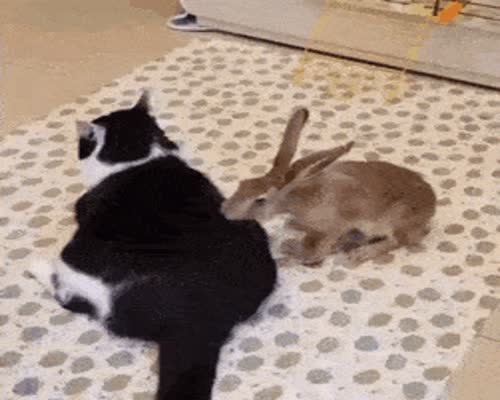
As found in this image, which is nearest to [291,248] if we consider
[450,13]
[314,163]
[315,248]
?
[315,248]

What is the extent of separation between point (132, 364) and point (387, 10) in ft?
4.81

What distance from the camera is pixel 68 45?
8.81 ft

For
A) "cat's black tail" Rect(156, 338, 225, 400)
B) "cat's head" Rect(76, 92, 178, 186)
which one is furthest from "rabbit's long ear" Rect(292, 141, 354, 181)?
"cat's black tail" Rect(156, 338, 225, 400)

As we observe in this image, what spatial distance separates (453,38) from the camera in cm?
233

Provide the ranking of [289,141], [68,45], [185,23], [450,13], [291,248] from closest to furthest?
1. [289,141]
2. [291,248]
3. [450,13]
4. [68,45]
5. [185,23]

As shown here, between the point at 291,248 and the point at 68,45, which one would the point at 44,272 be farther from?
the point at 68,45

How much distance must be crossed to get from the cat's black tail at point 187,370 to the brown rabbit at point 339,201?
12.0 inches

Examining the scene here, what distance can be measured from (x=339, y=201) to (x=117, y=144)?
429mm


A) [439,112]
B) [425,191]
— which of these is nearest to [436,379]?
[425,191]

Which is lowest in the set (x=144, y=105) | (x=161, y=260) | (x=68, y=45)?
(x=68, y=45)

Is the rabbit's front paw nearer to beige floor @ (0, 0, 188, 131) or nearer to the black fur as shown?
the black fur

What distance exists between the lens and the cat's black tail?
1227 millimetres

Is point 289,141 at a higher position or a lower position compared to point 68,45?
higher

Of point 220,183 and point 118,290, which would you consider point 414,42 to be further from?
point 118,290
